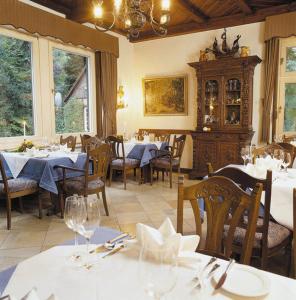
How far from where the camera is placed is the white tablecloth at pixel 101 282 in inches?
34.9

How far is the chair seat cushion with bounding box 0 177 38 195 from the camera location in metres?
3.44

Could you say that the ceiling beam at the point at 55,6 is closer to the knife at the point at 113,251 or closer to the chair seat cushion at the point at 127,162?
the chair seat cushion at the point at 127,162

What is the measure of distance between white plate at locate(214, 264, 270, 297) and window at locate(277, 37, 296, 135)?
5.21m

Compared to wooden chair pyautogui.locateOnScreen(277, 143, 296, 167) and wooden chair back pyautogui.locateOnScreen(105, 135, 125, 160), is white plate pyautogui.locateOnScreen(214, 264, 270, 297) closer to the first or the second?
wooden chair pyautogui.locateOnScreen(277, 143, 296, 167)

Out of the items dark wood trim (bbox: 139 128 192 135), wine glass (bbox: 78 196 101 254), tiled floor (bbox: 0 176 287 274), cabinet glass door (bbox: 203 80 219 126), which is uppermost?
cabinet glass door (bbox: 203 80 219 126)

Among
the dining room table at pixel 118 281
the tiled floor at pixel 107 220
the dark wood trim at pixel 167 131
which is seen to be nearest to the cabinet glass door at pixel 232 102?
the dark wood trim at pixel 167 131

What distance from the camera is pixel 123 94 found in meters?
6.94

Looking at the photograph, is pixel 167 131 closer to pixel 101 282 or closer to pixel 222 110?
pixel 222 110

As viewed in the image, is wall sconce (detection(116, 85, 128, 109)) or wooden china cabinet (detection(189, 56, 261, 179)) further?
wall sconce (detection(116, 85, 128, 109))

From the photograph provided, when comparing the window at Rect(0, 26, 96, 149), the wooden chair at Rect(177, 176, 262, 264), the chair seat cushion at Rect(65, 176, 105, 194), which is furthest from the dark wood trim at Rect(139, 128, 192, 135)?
the wooden chair at Rect(177, 176, 262, 264)

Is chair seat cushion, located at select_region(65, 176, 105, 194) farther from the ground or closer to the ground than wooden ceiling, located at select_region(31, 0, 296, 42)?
closer to the ground

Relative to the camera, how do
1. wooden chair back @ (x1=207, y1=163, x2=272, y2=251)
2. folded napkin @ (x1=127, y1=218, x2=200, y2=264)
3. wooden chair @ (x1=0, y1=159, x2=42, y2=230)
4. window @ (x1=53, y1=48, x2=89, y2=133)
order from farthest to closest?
window @ (x1=53, y1=48, x2=89, y2=133)
wooden chair @ (x1=0, y1=159, x2=42, y2=230)
wooden chair back @ (x1=207, y1=163, x2=272, y2=251)
folded napkin @ (x1=127, y1=218, x2=200, y2=264)

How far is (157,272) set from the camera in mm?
781

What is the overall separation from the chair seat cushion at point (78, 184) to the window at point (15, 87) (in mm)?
1740
